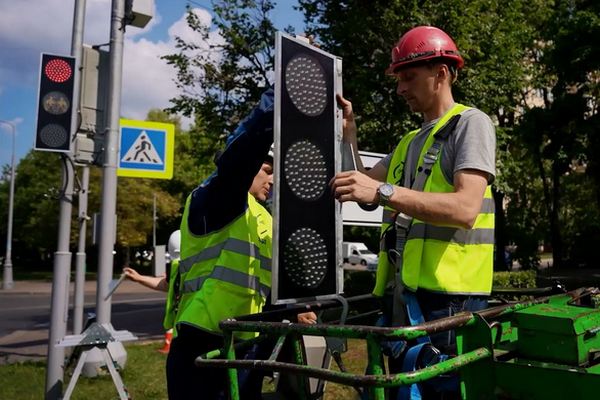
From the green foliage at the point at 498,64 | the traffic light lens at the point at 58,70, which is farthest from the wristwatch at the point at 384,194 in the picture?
the green foliage at the point at 498,64

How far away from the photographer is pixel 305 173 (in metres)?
2.52

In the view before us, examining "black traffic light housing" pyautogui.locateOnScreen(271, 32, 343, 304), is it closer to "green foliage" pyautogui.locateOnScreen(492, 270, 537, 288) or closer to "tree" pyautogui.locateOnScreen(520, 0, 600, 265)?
"green foliage" pyautogui.locateOnScreen(492, 270, 537, 288)

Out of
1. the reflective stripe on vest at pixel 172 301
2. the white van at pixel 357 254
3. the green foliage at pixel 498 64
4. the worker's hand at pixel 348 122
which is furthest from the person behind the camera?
the white van at pixel 357 254

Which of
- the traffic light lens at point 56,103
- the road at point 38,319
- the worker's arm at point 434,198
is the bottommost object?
the road at point 38,319

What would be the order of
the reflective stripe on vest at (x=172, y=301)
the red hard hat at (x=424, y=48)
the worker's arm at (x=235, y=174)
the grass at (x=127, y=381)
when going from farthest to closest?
1. the grass at (x=127, y=381)
2. the reflective stripe on vest at (x=172, y=301)
3. the worker's arm at (x=235, y=174)
4. the red hard hat at (x=424, y=48)

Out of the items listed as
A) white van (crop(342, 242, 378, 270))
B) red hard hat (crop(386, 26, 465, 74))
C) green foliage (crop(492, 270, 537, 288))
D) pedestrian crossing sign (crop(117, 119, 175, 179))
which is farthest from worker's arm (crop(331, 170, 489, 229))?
white van (crop(342, 242, 378, 270))

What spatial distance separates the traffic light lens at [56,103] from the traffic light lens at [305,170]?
482 centimetres

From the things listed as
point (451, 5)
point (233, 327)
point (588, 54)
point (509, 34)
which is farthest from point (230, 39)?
point (233, 327)

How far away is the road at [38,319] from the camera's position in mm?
11225

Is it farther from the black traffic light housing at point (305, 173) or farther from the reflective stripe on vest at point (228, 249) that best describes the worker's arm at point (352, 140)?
the reflective stripe on vest at point (228, 249)

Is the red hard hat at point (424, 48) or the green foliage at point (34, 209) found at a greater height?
the green foliage at point (34, 209)

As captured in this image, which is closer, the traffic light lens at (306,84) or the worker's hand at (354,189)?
the worker's hand at (354,189)

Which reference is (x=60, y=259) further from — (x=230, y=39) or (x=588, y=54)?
(x=588, y=54)

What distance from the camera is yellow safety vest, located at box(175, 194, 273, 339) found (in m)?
2.97
